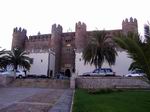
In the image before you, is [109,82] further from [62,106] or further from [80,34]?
[80,34]

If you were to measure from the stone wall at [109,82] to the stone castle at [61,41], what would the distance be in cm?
2095

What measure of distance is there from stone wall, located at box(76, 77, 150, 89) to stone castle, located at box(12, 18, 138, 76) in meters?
20.9

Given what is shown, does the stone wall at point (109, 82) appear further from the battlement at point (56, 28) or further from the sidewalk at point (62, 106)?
the battlement at point (56, 28)

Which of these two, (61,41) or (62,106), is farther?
(61,41)

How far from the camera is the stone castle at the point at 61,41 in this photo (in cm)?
5288

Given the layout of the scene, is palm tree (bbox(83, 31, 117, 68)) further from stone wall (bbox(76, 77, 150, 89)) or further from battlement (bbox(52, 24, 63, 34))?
battlement (bbox(52, 24, 63, 34))

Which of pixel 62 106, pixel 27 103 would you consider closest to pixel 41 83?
pixel 27 103

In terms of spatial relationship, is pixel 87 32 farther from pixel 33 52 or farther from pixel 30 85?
pixel 30 85

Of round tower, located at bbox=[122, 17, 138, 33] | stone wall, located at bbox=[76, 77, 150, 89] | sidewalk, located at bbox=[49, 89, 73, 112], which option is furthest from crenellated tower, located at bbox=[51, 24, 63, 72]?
sidewalk, located at bbox=[49, 89, 73, 112]

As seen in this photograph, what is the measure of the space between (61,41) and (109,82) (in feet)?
102

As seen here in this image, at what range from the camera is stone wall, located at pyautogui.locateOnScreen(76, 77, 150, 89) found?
28.3 meters

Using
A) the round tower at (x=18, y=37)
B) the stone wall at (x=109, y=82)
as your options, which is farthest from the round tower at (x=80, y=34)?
the stone wall at (x=109, y=82)

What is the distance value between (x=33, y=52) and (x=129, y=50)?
42351 millimetres

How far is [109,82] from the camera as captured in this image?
29344 millimetres
